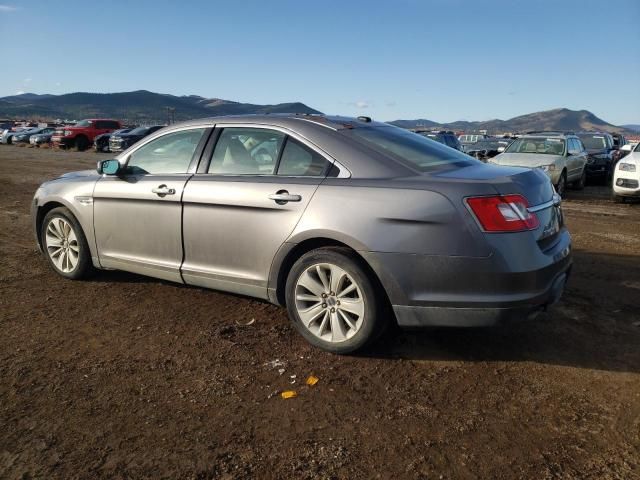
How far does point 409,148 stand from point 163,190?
6.35 feet

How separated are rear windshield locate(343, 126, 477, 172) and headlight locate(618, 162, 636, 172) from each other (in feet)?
29.7

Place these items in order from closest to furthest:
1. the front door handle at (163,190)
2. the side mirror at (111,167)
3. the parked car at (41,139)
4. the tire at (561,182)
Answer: the front door handle at (163,190) → the side mirror at (111,167) → the tire at (561,182) → the parked car at (41,139)

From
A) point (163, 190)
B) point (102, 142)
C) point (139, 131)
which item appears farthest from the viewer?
point (102, 142)

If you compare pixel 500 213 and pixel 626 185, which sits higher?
pixel 500 213

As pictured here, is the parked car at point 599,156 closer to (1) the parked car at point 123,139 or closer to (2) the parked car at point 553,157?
(2) the parked car at point 553,157

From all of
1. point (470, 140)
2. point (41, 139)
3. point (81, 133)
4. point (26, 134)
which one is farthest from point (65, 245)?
point (26, 134)

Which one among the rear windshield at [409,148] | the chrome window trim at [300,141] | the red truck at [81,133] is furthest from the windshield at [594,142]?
the red truck at [81,133]

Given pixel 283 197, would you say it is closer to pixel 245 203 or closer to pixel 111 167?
pixel 245 203

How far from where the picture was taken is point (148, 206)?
4.31 metres

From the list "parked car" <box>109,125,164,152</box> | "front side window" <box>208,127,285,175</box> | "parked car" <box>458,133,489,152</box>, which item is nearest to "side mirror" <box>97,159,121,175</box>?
"front side window" <box>208,127,285,175</box>

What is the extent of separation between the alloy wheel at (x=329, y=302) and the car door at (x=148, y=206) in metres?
1.19

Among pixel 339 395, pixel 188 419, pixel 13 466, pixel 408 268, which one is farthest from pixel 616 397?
pixel 13 466

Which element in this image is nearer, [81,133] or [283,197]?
[283,197]

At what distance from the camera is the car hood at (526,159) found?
12541 mm
